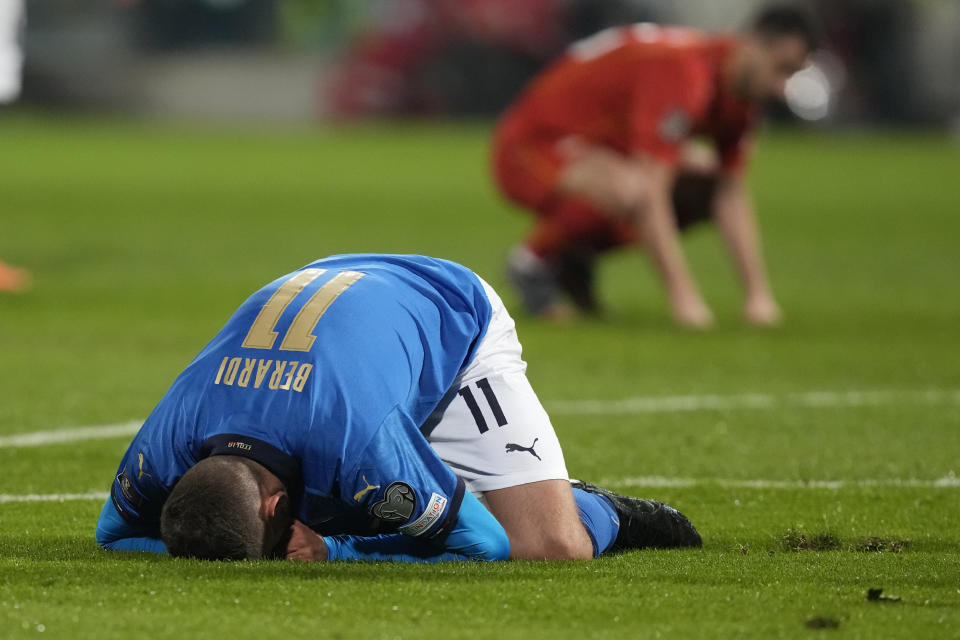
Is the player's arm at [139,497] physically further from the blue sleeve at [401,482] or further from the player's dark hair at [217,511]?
the blue sleeve at [401,482]

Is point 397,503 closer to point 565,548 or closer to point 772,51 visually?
point 565,548

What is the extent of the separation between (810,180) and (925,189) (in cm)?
231

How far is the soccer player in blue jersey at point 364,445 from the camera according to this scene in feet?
10.3

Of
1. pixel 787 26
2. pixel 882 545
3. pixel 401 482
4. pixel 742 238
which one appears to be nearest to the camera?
pixel 401 482

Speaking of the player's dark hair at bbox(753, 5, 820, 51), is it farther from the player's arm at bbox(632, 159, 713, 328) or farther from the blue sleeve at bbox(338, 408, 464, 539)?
the blue sleeve at bbox(338, 408, 464, 539)

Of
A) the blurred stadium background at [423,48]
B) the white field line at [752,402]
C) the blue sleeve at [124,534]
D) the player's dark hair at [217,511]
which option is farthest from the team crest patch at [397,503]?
the blurred stadium background at [423,48]

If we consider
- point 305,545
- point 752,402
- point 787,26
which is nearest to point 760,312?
point 787,26

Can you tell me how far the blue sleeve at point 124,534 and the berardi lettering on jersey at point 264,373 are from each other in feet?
1.39

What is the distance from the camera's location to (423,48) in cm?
3180

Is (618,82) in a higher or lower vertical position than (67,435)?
higher

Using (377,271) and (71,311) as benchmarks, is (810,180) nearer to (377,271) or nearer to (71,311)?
(71,311)

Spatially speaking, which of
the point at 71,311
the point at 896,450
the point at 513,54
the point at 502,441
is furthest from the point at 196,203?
the point at 513,54

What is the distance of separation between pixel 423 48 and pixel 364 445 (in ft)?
95.9

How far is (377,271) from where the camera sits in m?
3.57
